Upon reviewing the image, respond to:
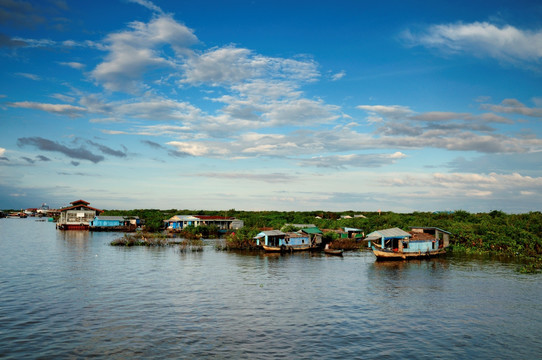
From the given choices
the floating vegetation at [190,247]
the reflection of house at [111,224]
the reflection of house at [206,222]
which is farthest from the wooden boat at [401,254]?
the reflection of house at [111,224]

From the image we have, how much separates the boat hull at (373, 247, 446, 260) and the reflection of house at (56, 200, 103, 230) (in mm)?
84203

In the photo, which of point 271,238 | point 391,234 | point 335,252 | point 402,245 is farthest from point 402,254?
point 271,238

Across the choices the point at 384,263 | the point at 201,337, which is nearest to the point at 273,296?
the point at 201,337

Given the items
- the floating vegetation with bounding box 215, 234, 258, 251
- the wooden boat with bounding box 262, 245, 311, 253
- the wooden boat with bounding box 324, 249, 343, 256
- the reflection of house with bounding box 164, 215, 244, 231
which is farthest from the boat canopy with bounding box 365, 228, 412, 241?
the reflection of house with bounding box 164, 215, 244, 231

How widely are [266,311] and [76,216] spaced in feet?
318

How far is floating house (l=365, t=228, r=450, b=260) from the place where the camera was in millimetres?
51169

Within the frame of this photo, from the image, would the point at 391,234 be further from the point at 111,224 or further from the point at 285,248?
the point at 111,224

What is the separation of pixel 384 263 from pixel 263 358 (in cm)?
3484

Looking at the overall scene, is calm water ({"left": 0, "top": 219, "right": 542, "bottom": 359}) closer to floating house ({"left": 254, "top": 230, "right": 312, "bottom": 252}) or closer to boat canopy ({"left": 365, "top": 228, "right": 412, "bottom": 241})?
boat canopy ({"left": 365, "top": 228, "right": 412, "bottom": 241})

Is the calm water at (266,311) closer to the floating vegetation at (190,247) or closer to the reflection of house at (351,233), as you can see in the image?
the floating vegetation at (190,247)

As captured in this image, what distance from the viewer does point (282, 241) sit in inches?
2383

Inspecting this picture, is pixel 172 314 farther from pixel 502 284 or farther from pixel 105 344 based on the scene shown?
pixel 502 284

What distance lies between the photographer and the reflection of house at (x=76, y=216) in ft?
345

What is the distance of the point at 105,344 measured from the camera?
1966cm
